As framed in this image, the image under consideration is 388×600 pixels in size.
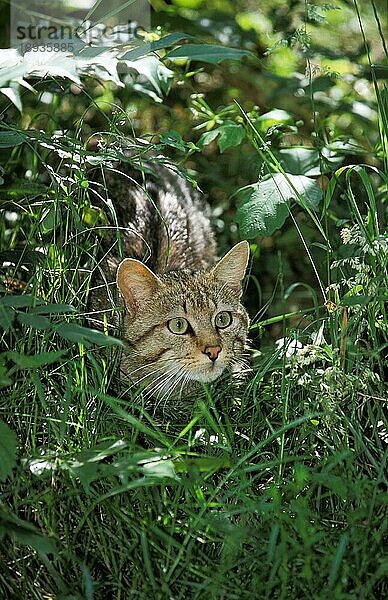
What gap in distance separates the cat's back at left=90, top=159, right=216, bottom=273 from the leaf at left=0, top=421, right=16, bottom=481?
48.5 inches

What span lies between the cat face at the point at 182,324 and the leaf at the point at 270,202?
189 mm

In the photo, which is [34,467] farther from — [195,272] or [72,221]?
[195,272]

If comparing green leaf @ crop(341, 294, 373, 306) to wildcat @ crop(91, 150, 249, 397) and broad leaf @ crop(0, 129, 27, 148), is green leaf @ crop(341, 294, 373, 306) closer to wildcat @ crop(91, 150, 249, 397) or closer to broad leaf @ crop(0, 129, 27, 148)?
wildcat @ crop(91, 150, 249, 397)

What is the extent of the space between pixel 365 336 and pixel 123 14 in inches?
85.3

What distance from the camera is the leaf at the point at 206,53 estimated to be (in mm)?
2090

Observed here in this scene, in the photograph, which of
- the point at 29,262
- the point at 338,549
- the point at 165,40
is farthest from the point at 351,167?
the point at 338,549

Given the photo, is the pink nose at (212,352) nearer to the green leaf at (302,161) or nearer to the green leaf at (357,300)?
the green leaf at (357,300)

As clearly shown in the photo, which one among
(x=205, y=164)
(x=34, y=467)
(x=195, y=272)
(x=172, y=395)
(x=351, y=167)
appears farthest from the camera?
(x=205, y=164)

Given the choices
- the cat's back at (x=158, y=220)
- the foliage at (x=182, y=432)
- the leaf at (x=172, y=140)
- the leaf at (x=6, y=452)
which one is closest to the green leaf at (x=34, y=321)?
the foliage at (x=182, y=432)

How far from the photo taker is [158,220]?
9.55 ft

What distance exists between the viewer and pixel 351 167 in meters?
2.12

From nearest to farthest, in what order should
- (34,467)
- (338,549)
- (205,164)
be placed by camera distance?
(338,549)
(34,467)
(205,164)

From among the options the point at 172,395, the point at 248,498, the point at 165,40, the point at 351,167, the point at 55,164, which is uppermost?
the point at 165,40

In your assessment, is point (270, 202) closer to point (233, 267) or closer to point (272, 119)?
point (233, 267)
